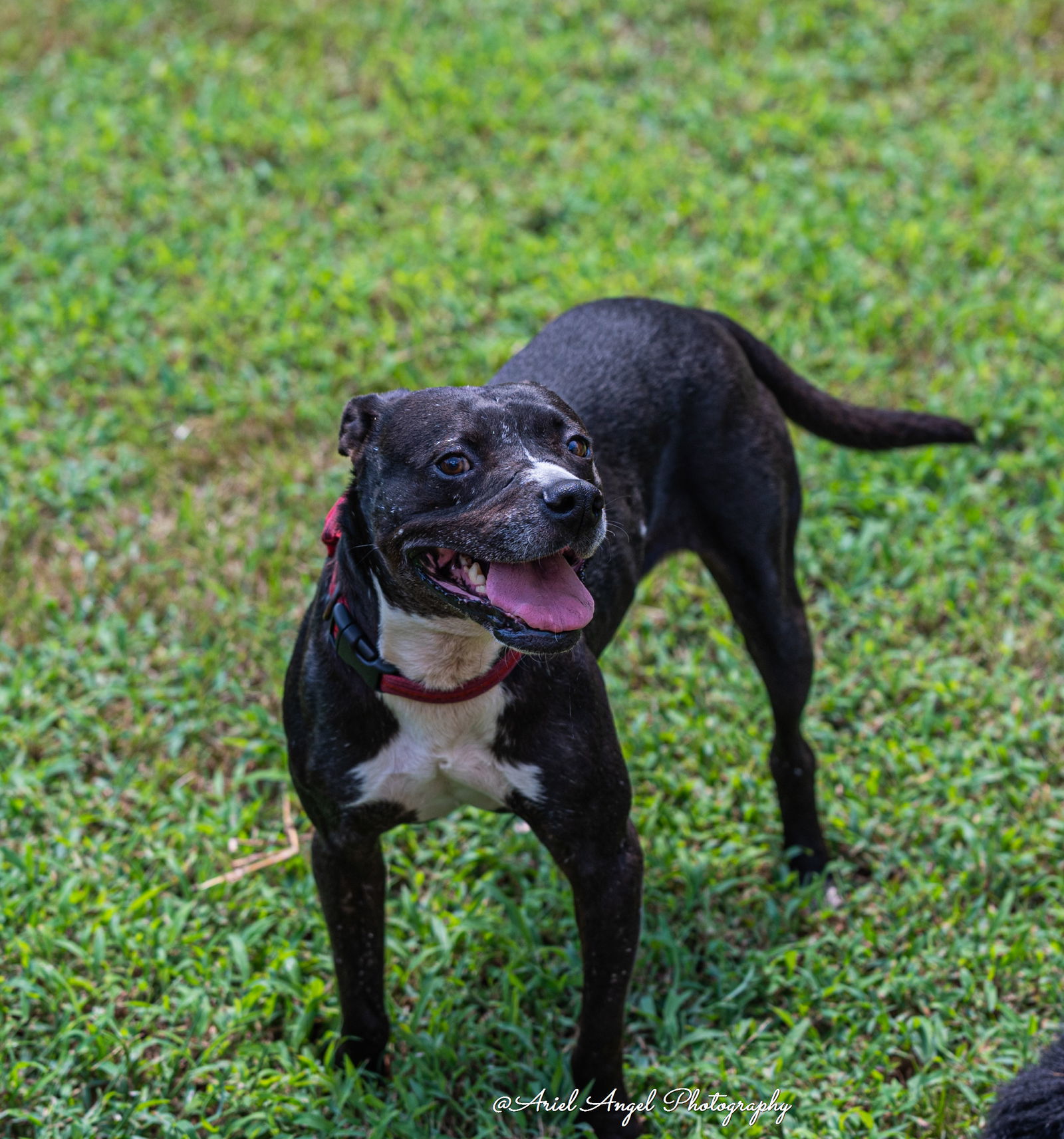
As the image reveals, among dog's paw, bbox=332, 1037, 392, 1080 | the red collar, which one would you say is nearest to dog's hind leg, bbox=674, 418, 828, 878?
the red collar

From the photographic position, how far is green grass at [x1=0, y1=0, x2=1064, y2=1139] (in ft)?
12.2

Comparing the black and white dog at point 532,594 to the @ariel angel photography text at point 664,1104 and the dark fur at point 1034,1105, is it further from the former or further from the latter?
the dark fur at point 1034,1105

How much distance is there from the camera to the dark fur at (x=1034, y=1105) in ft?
9.72

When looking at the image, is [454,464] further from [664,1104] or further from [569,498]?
[664,1104]

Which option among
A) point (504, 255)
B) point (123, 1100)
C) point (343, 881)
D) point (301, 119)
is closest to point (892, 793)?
point (343, 881)

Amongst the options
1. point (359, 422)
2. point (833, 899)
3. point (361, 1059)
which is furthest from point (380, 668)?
point (833, 899)

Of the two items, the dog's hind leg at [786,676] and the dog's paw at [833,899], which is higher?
the dog's hind leg at [786,676]

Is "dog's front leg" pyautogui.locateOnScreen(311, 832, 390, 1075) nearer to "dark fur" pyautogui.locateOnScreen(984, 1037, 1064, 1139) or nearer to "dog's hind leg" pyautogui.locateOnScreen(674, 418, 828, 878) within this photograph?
"dog's hind leg" pyautogui.locateOnScreen(674, 418, 828, 878)

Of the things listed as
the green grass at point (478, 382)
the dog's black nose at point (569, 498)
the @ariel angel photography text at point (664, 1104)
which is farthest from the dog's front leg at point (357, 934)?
the dog's black nose at point (569, 498)

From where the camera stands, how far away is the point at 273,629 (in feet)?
16.1

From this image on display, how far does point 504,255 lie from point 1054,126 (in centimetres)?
320

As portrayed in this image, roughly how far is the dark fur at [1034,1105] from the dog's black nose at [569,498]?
5.48ft

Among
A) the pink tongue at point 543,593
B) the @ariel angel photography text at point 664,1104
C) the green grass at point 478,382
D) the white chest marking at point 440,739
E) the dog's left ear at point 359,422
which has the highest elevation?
the dog's left ear at point 359,422

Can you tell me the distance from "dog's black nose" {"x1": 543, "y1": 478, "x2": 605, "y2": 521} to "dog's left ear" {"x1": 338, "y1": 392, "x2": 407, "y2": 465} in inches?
22.2
